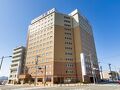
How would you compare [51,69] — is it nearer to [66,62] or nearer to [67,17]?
[66,62]

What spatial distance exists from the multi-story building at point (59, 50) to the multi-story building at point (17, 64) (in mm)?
13155

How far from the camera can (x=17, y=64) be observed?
3575 inches

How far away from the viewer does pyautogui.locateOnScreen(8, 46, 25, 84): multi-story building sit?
8762cm

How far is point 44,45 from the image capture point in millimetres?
73000

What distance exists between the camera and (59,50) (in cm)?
6744

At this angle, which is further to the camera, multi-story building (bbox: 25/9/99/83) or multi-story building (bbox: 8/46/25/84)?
multi-story building (bbox: 8/46/25/84)

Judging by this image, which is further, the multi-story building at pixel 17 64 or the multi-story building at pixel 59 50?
the multi-story building at pixel 17 64

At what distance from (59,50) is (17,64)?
41913 millimetres

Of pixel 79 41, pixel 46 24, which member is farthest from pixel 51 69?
pixel 46 24

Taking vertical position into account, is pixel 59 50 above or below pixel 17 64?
above

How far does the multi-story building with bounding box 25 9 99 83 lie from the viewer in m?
63.5

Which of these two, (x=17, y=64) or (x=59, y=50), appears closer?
(x=59, y=50)

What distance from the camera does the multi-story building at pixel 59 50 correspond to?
208ft

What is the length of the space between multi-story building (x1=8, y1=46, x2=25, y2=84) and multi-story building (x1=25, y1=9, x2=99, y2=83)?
518 inches
